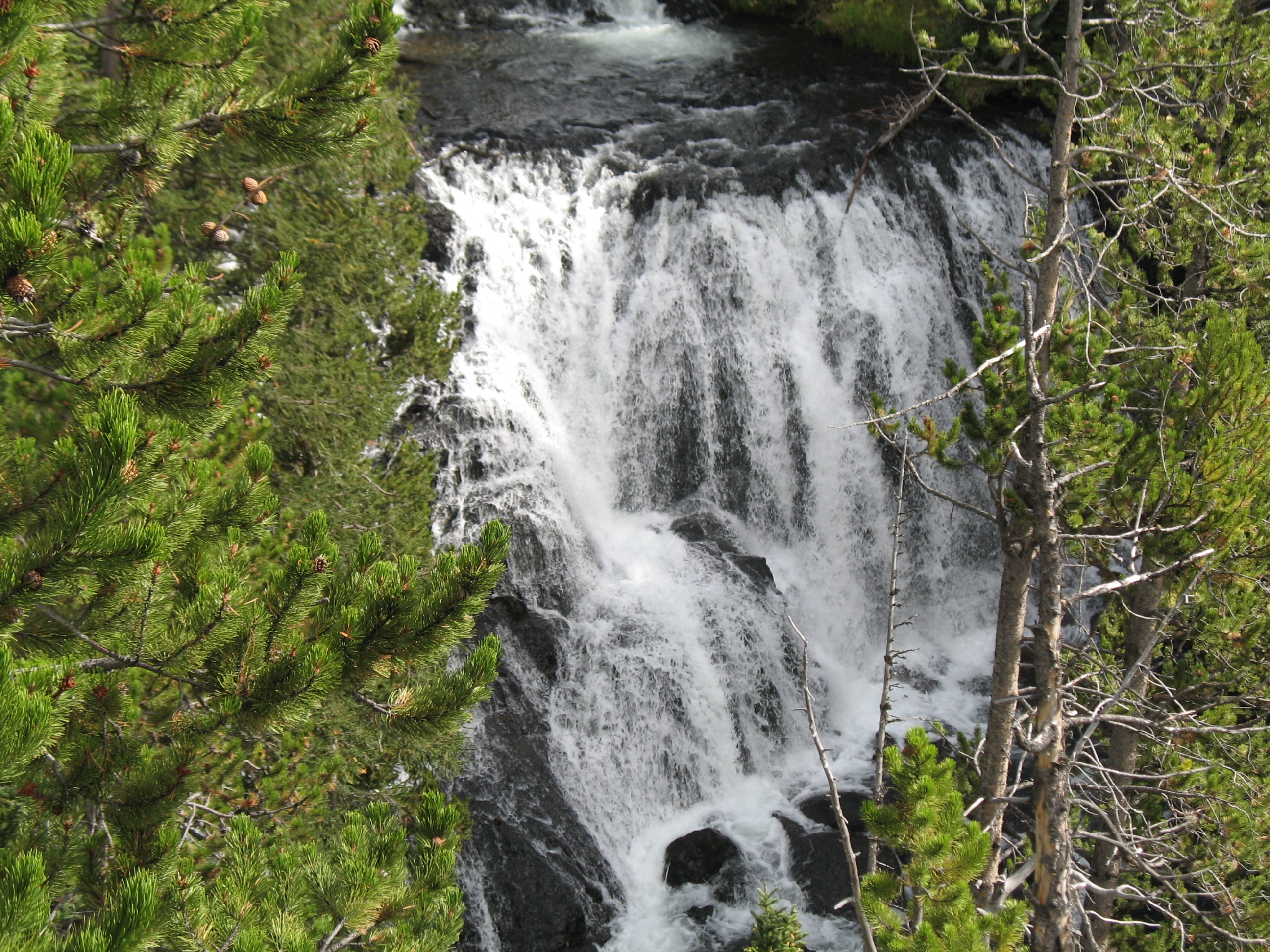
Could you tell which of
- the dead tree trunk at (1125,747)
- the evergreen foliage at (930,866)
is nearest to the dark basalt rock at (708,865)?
the dead tree trunk at (1125,747)

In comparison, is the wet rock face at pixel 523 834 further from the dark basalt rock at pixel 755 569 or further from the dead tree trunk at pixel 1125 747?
the dead tree trunk at pixel 1125 747

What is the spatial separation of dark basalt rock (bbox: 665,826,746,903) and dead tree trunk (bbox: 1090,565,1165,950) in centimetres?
329

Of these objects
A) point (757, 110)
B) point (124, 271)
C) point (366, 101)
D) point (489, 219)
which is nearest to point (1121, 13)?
point (366, 101)

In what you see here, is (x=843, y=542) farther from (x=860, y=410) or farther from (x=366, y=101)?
(x=366, y=101)

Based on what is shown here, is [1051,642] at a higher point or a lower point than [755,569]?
higher

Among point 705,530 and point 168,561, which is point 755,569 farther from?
point 168,561

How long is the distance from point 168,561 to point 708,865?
7015 millimetres

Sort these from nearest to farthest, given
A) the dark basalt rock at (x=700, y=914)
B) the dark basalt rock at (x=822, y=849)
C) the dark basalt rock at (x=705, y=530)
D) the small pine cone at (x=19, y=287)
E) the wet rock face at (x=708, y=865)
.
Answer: the small pine cone at (x=19, y=287) < the dark basalt rock at (x=700, y=914) < the dark basalt rock at (x=822, y=849) < the wet rock face at (x=708, y=865) < the dark basalt rock at (x=705, y=530)

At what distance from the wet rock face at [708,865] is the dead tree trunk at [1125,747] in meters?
3.29

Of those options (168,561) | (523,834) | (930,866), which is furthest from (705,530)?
(168,561)

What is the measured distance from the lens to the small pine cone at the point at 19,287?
2.46 meters

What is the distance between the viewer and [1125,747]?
6.36 meters

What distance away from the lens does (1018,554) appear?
482 cm

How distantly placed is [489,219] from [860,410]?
17.2 ft
